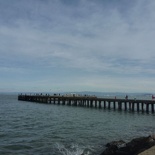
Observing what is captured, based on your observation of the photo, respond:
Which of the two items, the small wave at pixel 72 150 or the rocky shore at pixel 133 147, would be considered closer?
the rocky shore at pixel 133 147

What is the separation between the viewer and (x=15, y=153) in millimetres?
17938

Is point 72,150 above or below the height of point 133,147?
below

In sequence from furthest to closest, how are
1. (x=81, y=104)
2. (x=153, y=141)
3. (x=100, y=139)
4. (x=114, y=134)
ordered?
(x=81, y=104) → (x=114, y=134) → (x=100, y=139) → (x=153, y=141)

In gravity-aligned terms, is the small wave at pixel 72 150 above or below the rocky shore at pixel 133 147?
below

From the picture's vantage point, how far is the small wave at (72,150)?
719 inches

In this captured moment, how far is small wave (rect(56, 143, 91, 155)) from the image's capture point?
18.3 meters

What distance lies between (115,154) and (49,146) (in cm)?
574

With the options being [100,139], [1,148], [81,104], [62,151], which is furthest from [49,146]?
[81,104]

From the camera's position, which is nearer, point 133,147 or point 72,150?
point 133,147

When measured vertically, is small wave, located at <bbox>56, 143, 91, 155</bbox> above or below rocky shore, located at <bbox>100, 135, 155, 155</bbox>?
below

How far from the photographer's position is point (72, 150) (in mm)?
19031

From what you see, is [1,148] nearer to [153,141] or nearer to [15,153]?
[15,153]

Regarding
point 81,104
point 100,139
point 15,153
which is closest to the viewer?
point 15,153

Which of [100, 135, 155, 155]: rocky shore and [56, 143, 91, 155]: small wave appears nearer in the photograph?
[100, 135, 155, 155]: rocky shore
